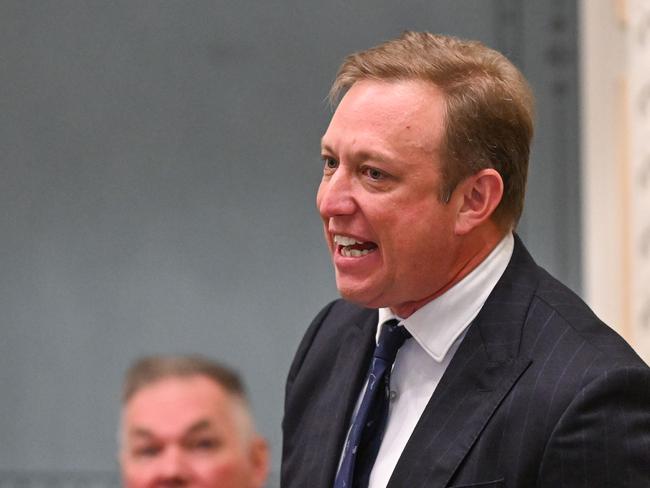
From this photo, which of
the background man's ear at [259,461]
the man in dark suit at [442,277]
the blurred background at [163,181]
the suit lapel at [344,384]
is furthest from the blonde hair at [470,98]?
the blurred background at [163,181]

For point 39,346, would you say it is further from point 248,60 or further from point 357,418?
point 357,418

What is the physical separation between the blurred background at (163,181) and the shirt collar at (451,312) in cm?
314

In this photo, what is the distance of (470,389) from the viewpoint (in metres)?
2.39

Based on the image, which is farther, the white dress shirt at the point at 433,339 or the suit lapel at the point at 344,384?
the suit lapel at the point at 344,384

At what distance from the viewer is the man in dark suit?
2.33 metres

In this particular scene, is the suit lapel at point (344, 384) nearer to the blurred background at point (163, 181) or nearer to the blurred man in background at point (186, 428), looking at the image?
the blurred man in background at point (186, 428)

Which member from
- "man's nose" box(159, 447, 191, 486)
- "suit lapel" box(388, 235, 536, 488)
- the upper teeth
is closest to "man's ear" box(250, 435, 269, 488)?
"man's nose" box(159, 447, 191, 486)

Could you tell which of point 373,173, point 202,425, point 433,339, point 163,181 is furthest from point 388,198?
point 163,181

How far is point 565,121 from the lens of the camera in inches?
219

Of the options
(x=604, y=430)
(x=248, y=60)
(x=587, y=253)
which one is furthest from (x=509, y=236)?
(x=248, y=60)

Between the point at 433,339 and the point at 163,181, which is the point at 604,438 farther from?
the point at 163,181

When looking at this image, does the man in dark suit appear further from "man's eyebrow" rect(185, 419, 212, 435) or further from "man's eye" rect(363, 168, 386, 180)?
"man's eyebrow" rect(185, 419, 212, 435)

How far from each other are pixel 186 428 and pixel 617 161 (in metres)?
3.76

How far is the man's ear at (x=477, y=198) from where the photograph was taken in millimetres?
2482
